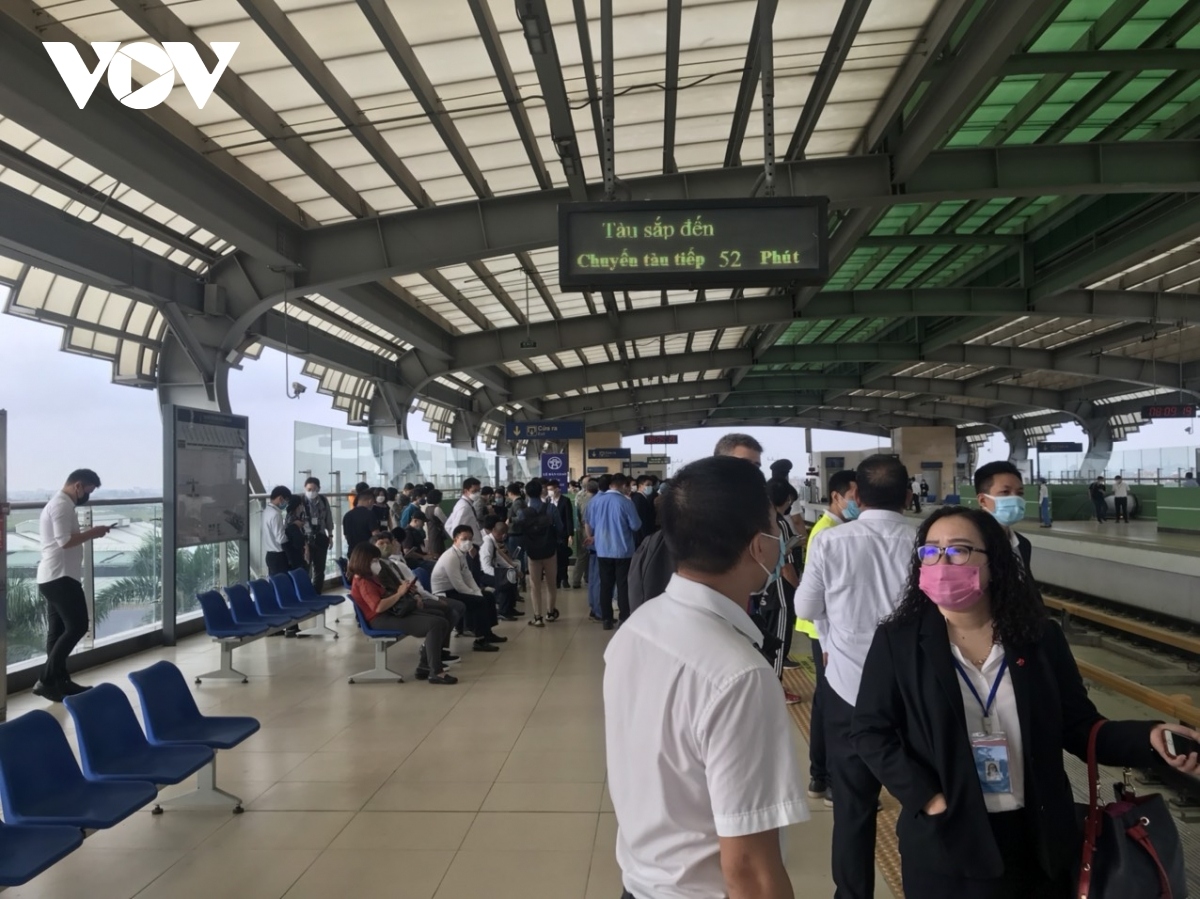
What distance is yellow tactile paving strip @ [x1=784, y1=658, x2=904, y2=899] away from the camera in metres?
4.16

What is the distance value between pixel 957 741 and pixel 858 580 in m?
1.41

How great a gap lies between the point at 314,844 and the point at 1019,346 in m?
29.9

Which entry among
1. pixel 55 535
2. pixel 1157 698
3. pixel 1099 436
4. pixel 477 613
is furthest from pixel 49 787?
pixel 1099 436

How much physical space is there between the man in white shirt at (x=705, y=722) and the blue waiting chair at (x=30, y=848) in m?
2.62

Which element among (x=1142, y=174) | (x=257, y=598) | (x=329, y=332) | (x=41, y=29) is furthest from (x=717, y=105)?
(x=329, y=332)

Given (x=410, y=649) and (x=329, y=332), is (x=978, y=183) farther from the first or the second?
(x=329, y=332)

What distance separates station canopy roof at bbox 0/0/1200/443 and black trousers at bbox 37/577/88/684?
3.76 m

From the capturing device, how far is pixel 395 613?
8648mm

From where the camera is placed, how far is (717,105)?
1032 cm

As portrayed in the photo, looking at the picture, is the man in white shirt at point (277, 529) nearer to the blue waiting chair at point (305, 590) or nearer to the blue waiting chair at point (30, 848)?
the blue waiting chair at point (305, 590)

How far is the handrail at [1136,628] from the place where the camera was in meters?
10.2

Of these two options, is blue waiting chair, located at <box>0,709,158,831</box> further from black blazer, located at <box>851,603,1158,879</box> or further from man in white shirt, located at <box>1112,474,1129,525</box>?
man in white shirt, located at <box>1112,474,1129,525</box>

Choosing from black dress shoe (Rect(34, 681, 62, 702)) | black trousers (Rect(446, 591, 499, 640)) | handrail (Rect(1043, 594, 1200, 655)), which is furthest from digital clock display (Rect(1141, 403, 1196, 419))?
black dress shoe (Rect(34, 681, 62, 702))

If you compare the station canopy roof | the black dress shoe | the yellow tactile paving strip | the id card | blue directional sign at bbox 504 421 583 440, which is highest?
the station canopy roof
